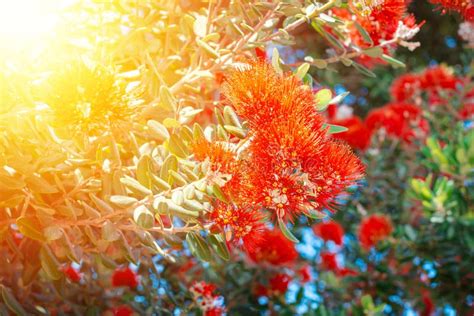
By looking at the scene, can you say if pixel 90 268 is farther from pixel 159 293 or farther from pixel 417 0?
pixel 417 0

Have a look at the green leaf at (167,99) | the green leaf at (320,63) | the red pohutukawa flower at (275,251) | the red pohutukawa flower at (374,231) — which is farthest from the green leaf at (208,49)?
the red pohutukawa flower at (374,231)

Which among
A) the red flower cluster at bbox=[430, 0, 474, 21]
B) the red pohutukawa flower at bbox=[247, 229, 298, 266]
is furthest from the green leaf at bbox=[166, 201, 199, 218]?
the red pohutukawa flower at bbox=[247, 229, 298, 266]

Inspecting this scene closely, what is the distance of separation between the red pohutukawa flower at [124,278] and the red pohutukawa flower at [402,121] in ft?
5.77

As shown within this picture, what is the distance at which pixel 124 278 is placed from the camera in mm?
2746

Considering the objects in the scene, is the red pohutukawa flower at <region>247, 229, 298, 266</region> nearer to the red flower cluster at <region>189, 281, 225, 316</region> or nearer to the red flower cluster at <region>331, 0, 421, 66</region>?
the red flower cluster at <region>189, 281, 225, 316</region>

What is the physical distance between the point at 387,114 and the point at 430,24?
5.96ft

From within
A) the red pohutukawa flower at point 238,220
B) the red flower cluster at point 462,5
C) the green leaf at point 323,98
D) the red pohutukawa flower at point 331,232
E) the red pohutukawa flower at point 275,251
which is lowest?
the red pohutukawa flower at point 331,232

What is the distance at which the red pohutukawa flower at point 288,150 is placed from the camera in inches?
53.9

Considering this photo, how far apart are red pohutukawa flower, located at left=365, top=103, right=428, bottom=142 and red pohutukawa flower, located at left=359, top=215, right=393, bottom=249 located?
24.0 inches

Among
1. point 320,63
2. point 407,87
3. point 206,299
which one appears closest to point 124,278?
point 206,299

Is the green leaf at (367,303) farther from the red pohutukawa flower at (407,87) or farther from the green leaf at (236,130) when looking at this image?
the green leaf at (236,130)

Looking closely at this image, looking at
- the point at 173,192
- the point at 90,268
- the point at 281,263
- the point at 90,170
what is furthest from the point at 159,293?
the point at 173,192

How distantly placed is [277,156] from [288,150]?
0.03 metres

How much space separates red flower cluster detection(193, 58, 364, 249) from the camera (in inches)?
54.1
